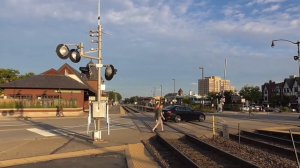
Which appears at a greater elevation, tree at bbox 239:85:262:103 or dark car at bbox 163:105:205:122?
tree at bbox 239:85:262:103

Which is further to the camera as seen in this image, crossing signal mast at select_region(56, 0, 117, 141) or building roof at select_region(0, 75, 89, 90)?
building roof at select_region(0, 75, 89, 90)

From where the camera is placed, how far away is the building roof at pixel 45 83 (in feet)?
180

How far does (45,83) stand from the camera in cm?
5619

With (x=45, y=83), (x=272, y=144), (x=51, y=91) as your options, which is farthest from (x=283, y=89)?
(x=272, y=144)

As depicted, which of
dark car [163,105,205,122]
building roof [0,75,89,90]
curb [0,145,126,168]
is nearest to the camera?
curb [0,145,126,168]

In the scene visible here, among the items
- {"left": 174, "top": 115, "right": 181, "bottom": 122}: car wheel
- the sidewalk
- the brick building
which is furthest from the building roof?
the sidewalk

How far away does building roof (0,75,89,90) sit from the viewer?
54812 mm

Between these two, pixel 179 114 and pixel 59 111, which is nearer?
pixel 179 114

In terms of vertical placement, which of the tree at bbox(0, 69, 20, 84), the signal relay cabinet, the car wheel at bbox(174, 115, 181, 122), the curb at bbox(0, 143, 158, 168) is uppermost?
the tree at bbox(0, 69, 20, 84)

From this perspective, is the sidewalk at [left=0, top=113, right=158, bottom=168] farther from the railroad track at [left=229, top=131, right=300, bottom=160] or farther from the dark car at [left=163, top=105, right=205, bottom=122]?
the dark car at [left=163, top=105, right=205, bottom=122]

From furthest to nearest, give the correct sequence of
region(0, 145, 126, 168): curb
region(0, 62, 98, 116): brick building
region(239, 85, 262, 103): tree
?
region(239, 85, 262, 103): tree
region(0, 62, 98, 116): brick building
region(0, 145, 126, 168): curb

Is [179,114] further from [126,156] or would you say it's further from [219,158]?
[126,156]

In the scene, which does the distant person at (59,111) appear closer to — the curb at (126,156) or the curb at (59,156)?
the curb at (126,156)

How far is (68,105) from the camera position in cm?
5116
